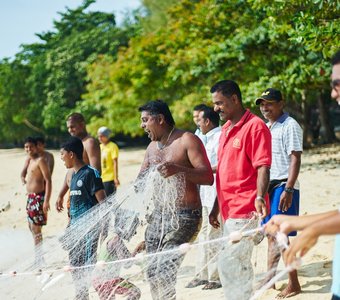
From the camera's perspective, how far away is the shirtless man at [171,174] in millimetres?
3760

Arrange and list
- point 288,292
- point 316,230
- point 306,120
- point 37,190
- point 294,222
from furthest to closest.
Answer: point 306,120, point 37,190, point 288,292, point 294,222, point 316,230

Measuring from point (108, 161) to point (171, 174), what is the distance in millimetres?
4665

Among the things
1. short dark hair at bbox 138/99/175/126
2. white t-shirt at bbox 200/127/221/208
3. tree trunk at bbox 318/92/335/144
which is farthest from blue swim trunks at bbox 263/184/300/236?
tree trunk at bbox 318/92/335/144

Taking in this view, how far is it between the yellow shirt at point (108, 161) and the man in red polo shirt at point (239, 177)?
14.0 feet

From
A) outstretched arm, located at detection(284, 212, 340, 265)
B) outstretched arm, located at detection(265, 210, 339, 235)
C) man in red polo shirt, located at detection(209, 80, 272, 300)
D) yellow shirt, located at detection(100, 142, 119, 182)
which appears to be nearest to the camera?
outstretched arm, located at detection(284, 212, 340, 265)

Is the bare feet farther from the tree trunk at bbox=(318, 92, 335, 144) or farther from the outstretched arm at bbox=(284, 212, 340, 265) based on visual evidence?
the tree trunk at bbox=(318, 92, 335, 144)

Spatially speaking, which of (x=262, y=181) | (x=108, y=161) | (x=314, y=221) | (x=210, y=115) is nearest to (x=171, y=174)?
(x=262, y=181)

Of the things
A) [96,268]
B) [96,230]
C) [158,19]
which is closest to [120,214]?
[96,230]

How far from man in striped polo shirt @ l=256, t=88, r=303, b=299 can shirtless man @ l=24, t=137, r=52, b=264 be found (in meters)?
2.93

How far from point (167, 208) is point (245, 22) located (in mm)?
11754

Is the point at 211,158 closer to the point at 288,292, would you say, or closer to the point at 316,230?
the point at 288,292

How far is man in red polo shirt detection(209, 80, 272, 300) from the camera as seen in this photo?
12.0ft

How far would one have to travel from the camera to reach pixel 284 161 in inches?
193

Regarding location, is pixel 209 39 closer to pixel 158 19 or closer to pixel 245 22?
pixel 245 22
